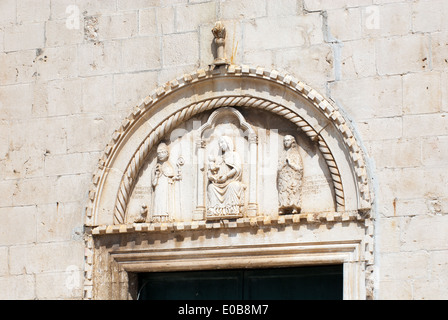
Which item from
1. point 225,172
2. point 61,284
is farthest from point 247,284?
point 61,284

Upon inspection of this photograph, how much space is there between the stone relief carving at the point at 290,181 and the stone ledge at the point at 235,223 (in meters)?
0.08

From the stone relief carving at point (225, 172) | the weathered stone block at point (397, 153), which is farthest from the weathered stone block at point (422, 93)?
the stone relief carving at point (225, 172)

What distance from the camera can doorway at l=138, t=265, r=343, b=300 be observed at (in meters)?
11.4

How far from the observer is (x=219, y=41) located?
1177cm

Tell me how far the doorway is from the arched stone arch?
213 millimetres

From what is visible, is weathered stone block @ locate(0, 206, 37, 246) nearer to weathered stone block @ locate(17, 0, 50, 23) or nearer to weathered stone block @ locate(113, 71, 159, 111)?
weathered stone block @ locate(113, 71, 159, 111)

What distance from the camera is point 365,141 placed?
1120cm

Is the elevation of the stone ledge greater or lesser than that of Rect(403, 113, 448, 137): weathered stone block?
lesser

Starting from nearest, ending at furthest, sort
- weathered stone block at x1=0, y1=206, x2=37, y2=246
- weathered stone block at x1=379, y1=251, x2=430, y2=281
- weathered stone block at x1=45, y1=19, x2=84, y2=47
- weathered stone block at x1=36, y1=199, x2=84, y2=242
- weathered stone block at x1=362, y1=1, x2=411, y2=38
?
weathered stone block at x1=379, y1=251, x2=430, y2=281 → weathered stone block at x1=362, y1=1, x2=411, y2=38 → weathered stone block at x1=36, y1=199, x2=84, y2=242 → weathered stone block at x1=0, y1=206, x2=37, y2=246 → weathered stone block at x1=45, y1=19, x2=84, y2=47

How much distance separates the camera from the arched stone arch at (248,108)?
11.1 meters

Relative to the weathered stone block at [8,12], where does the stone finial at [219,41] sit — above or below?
below

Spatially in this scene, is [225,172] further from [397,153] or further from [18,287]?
[18,287]

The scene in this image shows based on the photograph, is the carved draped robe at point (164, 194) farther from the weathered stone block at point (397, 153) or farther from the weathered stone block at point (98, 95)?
the weathered stone block at point (397, 153)

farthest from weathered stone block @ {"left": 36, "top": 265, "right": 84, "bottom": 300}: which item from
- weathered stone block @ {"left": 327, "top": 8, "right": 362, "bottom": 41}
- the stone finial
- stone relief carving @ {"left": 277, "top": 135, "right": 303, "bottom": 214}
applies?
weathered stone block @ {"left": 327, "top": 8, "right": 362, "bottom": 41}
